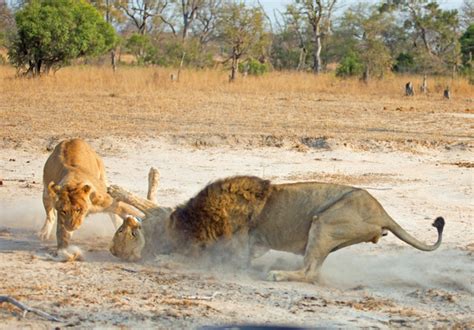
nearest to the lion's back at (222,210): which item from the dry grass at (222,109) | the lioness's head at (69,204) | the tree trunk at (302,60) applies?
the lioness's head at (69,204)

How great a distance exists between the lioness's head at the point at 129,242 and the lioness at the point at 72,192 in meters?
0.34

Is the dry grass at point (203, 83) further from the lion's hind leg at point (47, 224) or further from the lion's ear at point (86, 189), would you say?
the lion's ear at point (86, 189)

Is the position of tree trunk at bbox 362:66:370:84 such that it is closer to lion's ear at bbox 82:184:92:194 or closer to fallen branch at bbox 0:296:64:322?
lion's ear at bbox 82:184:92:194

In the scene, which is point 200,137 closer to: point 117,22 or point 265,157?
point 265,157

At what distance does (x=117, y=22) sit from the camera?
5453 centimetres

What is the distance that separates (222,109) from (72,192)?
39.5ft

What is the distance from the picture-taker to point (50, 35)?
27125 millimetres

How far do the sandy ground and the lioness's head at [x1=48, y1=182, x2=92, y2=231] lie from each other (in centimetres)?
32

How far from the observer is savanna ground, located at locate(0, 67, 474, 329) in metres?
5.68

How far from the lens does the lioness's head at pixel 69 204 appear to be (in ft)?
22.5

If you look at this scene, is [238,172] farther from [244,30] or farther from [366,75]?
[244,30]

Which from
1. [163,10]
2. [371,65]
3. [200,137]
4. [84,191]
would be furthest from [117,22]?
[84,191]

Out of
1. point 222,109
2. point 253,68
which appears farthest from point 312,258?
point 253,68

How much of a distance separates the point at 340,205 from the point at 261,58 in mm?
32833
